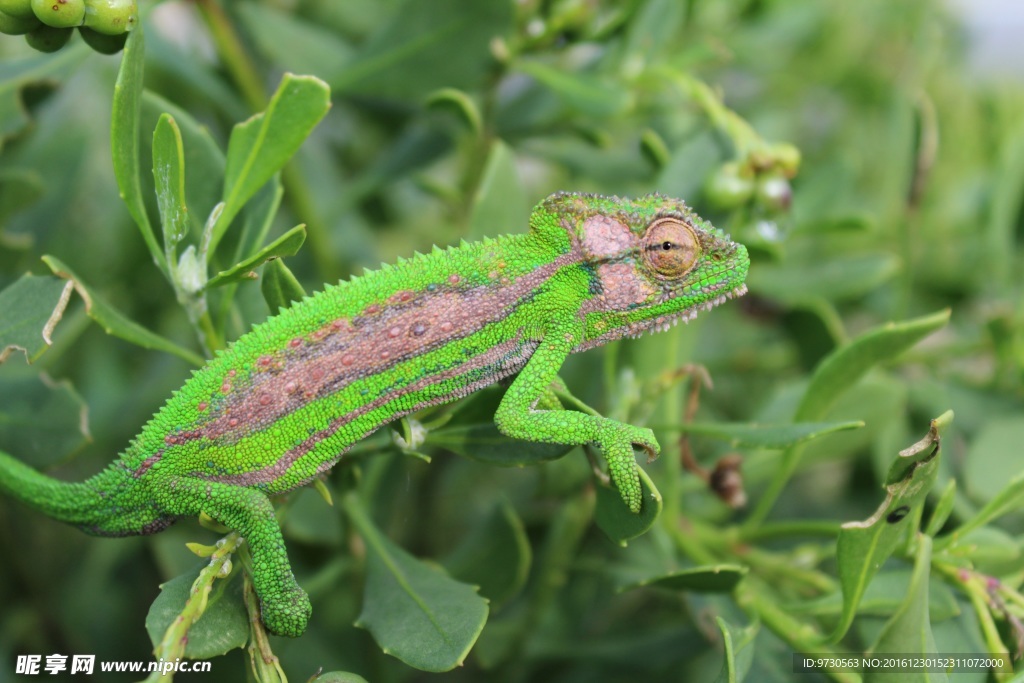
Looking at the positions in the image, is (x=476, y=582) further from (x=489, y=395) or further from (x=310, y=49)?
(x=310, y=49)

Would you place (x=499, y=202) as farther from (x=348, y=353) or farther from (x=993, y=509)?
(x=993, y=509)

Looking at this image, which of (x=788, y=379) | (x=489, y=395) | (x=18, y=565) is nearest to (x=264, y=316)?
(x=489, y=395)

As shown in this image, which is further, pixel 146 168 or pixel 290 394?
pixel 146 168

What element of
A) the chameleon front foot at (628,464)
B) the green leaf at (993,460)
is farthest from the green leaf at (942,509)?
the chameleon front foot at (628,464)

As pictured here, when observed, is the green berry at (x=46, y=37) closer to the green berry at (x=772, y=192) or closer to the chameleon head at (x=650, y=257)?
the chameleon head at (x=650, y=257)

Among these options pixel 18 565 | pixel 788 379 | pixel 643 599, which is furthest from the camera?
pixel 788 379

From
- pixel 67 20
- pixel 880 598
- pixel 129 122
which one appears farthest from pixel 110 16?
pixel 880 598
